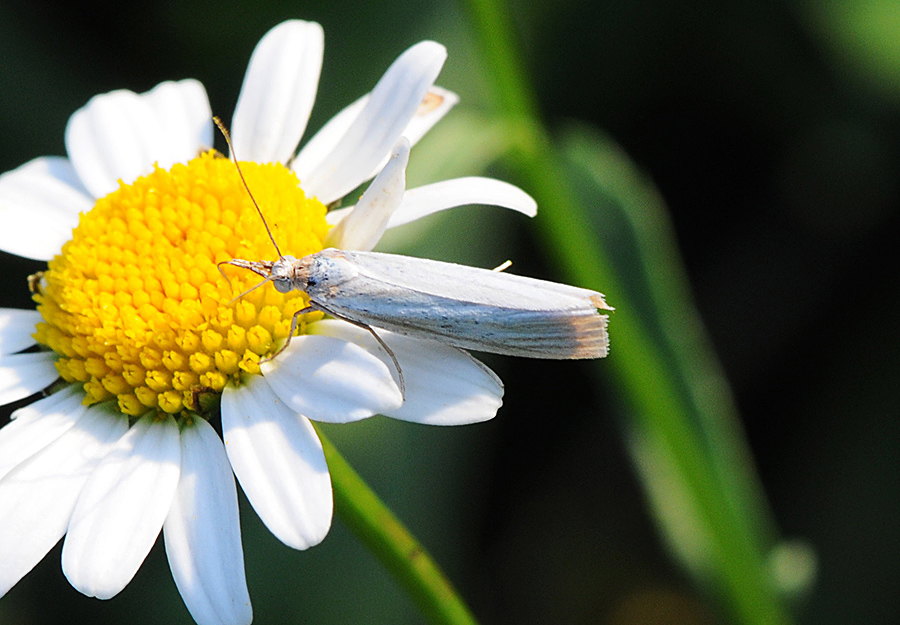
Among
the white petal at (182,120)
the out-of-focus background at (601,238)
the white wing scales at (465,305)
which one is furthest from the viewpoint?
the out-of-focus background at (601,238)

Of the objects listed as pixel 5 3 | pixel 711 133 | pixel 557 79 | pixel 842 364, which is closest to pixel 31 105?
pixel 5 3

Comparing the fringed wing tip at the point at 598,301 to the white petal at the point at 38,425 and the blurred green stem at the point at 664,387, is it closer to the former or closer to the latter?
the blurred green stem at the point at 664,387

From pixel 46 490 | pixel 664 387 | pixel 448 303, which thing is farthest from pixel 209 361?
pixel 664 387

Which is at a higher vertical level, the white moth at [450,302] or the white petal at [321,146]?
the white petal at [321,146]

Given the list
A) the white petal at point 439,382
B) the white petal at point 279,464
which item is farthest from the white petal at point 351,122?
the white petal at point 279,464

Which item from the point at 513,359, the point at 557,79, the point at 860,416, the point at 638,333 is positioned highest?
the point at 557,79

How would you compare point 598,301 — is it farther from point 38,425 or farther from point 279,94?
point 38,425

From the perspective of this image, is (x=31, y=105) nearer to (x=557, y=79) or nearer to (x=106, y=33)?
(x=106, y=33)
